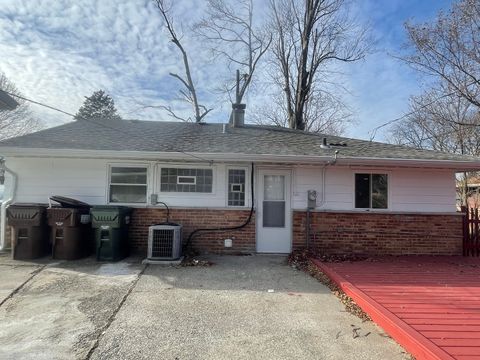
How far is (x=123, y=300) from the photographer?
5.08 meters

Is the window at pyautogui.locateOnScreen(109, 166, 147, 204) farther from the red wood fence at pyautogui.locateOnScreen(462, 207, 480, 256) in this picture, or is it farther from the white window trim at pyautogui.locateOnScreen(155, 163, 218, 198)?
the red wood fence at pyautogui.locateOnScreen(462, 207, 480, 256)

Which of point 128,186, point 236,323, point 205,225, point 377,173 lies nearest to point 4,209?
point 128,186

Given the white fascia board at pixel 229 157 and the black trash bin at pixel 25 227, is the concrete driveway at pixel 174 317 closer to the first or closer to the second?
the black trash bin at pixel 25 227

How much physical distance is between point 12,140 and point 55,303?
5.25m

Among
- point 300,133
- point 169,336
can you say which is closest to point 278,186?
point 300,133

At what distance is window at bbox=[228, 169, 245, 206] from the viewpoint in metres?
8.68

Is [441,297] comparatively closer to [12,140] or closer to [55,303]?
[55,303]

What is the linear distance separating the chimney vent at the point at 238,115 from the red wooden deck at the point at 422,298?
5957 millimetres

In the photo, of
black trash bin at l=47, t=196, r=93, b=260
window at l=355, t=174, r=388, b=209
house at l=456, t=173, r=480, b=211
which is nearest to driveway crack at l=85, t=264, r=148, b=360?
black trash bin at l=47, t=196, r=93, b=260

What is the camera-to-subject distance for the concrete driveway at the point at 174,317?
11.9 feet

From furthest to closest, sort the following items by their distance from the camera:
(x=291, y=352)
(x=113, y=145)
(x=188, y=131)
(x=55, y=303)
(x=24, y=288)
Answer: (x=188, y=131)
(x=113, y=145)
(x=24, y=288)
(x=55, y=303)
(x=291, y=352)

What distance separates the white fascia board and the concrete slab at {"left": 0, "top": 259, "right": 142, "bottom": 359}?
2.39m

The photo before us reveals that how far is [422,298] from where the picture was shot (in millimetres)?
5117

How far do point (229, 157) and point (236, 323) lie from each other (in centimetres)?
436
